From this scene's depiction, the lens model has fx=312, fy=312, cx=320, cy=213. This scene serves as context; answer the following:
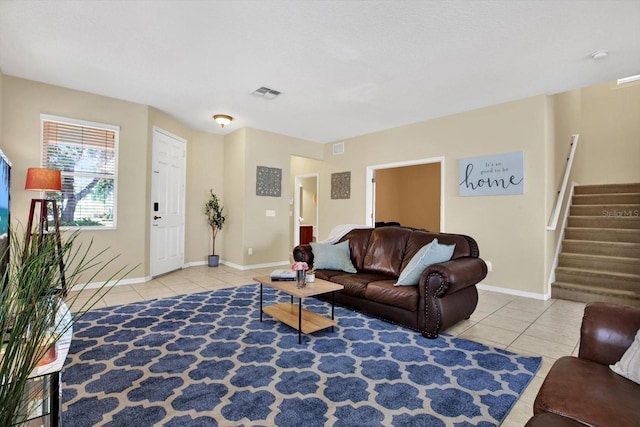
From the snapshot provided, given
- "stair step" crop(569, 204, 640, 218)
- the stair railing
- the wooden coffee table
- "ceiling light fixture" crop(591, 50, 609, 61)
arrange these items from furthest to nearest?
"stair step" crop(569, 204, 640, 218), the stair railing, "ceiling light fixture" crop(591, 50, 609, 61), the wooden coffee table

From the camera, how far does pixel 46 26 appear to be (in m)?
2.70

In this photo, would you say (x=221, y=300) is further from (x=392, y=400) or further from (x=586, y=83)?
(x=586, y=83)

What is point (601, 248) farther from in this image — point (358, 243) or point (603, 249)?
point (358, 243)

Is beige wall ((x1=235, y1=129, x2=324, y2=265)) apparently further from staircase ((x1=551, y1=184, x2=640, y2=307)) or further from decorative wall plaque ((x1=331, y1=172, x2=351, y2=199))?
staircase ((x1=551, y1=184, x2=640, y2=307))

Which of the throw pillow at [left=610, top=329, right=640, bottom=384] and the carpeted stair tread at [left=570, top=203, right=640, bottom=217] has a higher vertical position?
the carpeted stair tread at [left=570, top=203, right=640, bottom=217]

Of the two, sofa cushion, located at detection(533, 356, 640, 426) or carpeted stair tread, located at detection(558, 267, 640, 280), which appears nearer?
sofa cushion, located at detection(533, 356, 640, 426)

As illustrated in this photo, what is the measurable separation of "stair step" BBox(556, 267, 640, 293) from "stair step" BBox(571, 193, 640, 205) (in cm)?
166

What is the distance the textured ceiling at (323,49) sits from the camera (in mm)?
2438

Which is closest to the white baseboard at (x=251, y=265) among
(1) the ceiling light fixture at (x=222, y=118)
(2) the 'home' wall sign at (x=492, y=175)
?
(1) the ceiling light fixture at (x=222, y=118)

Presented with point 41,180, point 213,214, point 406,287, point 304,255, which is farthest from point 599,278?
point 41,180

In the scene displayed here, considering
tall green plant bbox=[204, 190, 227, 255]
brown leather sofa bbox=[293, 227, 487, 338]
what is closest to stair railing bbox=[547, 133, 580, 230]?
brown leather sofa bbox=[293, 227, 487, 338]

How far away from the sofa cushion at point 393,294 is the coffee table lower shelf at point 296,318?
0.48 meters

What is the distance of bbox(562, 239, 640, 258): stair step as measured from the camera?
13.7ft

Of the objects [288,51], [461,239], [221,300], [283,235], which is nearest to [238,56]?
[288,51]
